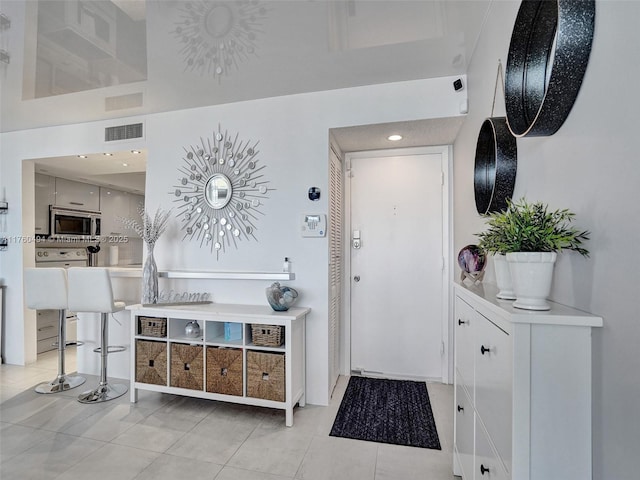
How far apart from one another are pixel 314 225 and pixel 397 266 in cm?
103

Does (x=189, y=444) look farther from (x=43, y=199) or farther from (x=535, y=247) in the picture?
(x=43, y=199)

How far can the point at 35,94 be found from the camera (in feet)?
8.88

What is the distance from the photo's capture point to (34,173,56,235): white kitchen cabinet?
3.90m

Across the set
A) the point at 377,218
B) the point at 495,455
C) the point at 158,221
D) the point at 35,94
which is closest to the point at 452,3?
the point at 377,218

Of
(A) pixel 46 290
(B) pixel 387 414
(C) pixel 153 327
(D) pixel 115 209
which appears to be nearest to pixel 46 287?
(A) pixel 46 290

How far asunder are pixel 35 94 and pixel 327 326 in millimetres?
3182

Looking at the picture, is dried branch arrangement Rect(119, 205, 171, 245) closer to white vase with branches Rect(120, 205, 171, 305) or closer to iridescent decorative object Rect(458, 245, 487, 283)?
white vase with branches Rect(120, 205, 171, 305)

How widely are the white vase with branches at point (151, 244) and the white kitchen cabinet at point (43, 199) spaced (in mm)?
2036

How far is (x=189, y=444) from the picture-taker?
2.05 m

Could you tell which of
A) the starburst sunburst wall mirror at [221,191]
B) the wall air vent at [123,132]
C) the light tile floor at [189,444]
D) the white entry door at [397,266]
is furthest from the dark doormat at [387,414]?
the wall air vent at [123,132]

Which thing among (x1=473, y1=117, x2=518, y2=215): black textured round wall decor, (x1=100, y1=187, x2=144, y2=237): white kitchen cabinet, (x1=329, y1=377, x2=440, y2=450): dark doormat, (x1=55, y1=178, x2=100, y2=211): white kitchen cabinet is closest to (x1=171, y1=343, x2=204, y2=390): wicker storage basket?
(x1=329, y1=377, x2=440, y2=450): dark doormat

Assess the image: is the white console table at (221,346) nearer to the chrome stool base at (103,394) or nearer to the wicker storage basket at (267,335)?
the wicker storage basket at (267,335)

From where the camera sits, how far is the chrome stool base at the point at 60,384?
110 inches

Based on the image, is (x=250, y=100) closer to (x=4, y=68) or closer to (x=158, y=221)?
(x=158, y=221)
